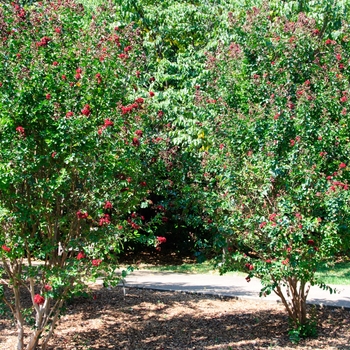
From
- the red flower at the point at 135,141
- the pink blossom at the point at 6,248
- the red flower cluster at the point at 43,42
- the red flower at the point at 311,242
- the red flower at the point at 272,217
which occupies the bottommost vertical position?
the pink blossom at the point at 6,248

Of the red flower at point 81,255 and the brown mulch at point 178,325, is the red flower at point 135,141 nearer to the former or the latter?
the red flower at point 81,255

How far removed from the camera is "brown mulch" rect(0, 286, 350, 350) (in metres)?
5.84

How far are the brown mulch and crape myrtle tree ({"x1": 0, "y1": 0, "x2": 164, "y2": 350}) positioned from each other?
83 centimetres

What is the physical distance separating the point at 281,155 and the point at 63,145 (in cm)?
247

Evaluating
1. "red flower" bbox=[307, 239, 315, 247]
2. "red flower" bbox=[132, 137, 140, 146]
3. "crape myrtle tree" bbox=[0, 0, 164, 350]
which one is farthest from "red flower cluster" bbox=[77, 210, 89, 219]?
"red flower" bbox=[307, 239, 315, 247]

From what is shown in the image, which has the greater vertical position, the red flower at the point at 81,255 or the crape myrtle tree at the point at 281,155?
the crape myrtle tree at the point at 281,155

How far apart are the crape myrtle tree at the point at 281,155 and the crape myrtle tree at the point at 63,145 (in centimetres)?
128

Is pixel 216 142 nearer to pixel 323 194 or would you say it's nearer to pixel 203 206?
pixel 203 206

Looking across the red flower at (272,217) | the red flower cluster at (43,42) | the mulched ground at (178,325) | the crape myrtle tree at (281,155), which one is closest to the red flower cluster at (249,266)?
the crape myrtle tree at (281,155)

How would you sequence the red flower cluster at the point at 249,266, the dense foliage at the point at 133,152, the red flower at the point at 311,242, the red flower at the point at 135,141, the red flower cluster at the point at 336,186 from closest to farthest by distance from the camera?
the dense foliage at the point at 133,152, the red flower at the point at 135,141, the red flower cluster at the point at 336,186, the red flower at the point at 311,242, the red flower cluster at the point at 249,266

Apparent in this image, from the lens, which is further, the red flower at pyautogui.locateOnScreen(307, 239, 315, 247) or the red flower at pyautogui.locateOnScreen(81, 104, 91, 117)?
the red flower at pyautogui.locateOnScreen(307, 239, 315, 247)

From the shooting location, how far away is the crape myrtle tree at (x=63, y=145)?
14.0 feet

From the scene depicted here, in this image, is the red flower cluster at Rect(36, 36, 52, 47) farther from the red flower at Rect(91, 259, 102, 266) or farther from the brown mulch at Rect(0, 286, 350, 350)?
the brown mulch at Rect(0, 286, 350, 350)

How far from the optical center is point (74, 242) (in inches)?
179
